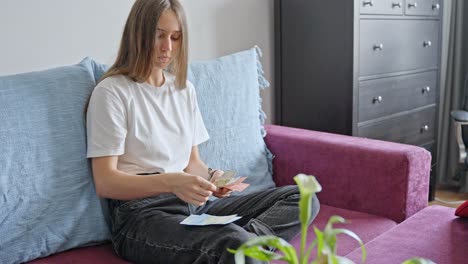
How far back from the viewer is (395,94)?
2.67 m

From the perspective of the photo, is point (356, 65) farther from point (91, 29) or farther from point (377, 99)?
point (91, 29)

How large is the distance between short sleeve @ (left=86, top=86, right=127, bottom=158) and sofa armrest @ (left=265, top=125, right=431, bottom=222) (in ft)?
2.47

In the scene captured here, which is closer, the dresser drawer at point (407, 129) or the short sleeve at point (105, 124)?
the short sleeve at point (105, 124)

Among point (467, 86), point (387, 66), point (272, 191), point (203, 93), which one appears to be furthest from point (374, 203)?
point (467, 86)

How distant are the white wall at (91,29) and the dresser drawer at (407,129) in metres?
0.55

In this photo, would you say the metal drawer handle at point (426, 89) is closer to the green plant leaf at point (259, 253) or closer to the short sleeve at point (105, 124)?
the short sleeve at point (105, 124)

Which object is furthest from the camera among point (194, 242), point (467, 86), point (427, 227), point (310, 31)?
point (467, 86)

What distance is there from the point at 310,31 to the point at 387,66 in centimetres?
39

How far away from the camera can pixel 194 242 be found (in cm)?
137

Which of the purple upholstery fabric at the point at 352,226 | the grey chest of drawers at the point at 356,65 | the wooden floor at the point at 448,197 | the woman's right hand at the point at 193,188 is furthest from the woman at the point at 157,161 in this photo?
the wooden floor at the point at 448,197

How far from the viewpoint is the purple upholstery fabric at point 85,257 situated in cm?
149

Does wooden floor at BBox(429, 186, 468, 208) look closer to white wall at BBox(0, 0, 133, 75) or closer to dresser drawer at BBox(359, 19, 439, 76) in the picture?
dresser drawer at BBox(359, 19, 439, 76)

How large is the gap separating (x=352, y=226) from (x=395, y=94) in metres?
1.07

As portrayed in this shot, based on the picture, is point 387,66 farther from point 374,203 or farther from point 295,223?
point 295,223
